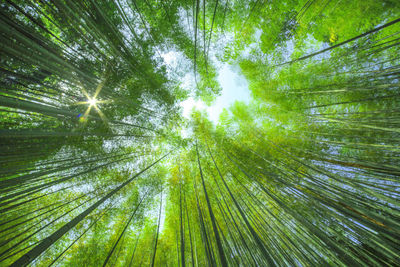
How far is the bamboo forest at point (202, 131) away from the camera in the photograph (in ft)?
6.98

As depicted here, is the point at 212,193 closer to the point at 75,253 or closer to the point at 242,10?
the point at 75,253

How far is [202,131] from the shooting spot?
5098 millimetres

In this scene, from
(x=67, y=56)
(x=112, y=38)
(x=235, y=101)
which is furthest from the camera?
(x=235, y=101)

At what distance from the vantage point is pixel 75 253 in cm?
382

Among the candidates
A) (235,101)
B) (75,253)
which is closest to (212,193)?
(235,101)

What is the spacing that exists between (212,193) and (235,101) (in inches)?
118

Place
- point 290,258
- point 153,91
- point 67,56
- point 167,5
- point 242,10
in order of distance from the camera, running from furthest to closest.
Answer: point 153,91
point 242,10
point 167,5
point 67,56
point 290,258

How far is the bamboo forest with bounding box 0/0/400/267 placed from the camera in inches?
83.8

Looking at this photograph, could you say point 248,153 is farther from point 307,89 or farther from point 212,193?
point 307,89

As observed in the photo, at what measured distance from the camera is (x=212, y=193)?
3.88m

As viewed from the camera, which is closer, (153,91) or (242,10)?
(242,10)

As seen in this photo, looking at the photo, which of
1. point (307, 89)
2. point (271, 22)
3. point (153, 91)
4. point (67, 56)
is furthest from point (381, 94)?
point (67, 56)

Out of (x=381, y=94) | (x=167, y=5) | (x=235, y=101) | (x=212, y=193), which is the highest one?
(x=381, y=94)

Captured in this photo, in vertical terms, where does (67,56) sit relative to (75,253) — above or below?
above
